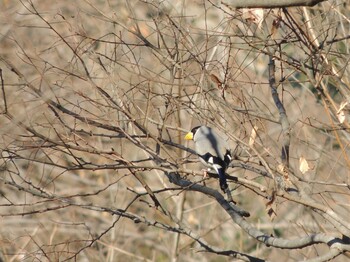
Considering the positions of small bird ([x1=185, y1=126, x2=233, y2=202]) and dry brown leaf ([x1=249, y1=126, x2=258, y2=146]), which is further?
small bird ([x1=185, y1=126, x2=233, y2=202])

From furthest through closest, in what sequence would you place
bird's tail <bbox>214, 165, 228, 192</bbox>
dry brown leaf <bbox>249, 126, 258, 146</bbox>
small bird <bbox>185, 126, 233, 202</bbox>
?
small bird <bbox>185, 126, 233, 202</bbox> < bird's tail <bbox>214, 165, 228, 192</bbox> < dry brown leaf <bbox>249, 126, 258, 146</bbox>

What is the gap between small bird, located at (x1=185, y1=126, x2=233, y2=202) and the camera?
573 centimetres

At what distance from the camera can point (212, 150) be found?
6117mm

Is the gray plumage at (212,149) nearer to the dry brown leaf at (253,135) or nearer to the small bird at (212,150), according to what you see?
the small bird at (212,150)

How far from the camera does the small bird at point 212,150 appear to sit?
5.73 m

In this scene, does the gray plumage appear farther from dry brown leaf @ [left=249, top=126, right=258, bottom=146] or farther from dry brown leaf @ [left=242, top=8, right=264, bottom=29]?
dry brown leaf @ [left=242, top=8, right=264, bottom=29]

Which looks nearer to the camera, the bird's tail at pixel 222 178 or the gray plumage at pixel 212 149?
the bird's tail at pixel 222 178

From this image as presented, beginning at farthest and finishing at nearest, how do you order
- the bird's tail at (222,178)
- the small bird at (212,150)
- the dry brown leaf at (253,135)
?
the small bird at (212,150)
the bird's tail at (222,178)
the dry brown leaf at (253,135)

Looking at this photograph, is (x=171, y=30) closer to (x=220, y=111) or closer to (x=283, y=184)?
(x=220, y=111)

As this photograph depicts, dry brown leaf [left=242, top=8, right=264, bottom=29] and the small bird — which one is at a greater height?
dry brown leaf [left=242, top=8, right=264, bottom=29]

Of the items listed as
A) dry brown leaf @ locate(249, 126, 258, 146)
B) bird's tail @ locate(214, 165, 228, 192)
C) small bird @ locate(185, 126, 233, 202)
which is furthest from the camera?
small bird @ locate(185, 126, 233, 202)

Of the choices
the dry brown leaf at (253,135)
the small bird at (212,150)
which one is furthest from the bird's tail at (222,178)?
the dry brown leaf at (253,135)

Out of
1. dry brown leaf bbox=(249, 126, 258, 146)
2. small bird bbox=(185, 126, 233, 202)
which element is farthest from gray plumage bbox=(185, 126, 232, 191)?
dry brown leaf bbox=(249, 126, 258, 146)

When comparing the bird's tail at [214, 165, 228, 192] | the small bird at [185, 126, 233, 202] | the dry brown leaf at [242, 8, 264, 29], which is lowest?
the bird's tail at [214, 165, 228, 192]
